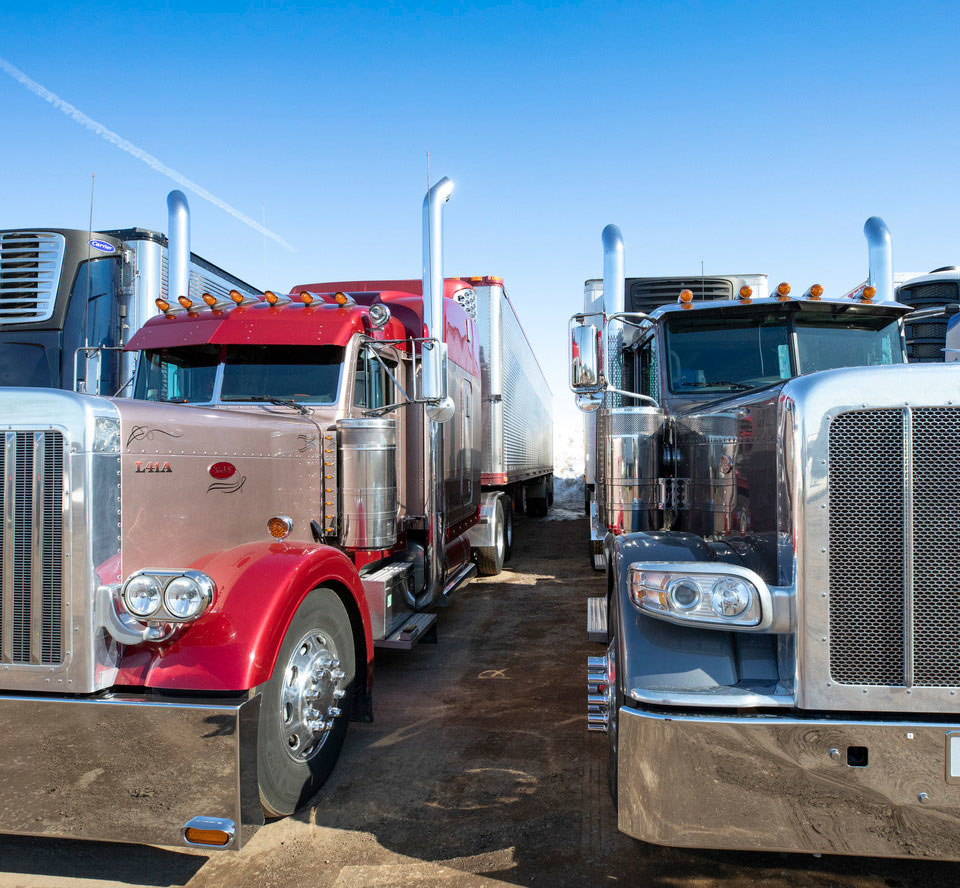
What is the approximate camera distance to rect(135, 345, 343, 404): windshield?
189 inches

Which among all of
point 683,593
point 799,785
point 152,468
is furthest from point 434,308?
point 799,785

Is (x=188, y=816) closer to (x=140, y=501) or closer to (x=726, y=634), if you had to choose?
(x=140, y=501)

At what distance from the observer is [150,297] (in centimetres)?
717

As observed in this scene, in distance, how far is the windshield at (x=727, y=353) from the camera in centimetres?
458

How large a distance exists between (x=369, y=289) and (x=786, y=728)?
233 inches

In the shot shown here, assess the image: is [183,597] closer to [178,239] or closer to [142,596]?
[142,596]

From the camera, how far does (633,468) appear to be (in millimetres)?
4223

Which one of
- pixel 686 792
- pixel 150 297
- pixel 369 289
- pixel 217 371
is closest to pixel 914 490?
pixel 686 792

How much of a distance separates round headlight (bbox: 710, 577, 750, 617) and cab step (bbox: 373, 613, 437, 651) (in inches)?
115

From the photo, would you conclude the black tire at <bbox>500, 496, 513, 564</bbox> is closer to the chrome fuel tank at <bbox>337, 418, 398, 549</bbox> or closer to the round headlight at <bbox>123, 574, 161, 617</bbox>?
the chrome fuel tank at <bbox>337, 418, 398, 549</bbox>

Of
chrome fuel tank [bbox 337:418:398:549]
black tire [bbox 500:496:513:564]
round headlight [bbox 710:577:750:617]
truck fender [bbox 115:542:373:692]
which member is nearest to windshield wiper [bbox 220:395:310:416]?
chrome fuel tank [bbox 337:418:398:549]

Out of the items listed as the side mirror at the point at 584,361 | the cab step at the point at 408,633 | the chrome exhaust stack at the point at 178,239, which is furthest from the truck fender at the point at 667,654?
the chrome exhaust stack at the point at 178,239

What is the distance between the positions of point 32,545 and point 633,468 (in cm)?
296

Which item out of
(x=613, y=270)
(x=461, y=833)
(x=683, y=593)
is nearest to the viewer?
(x=683, y=593)
